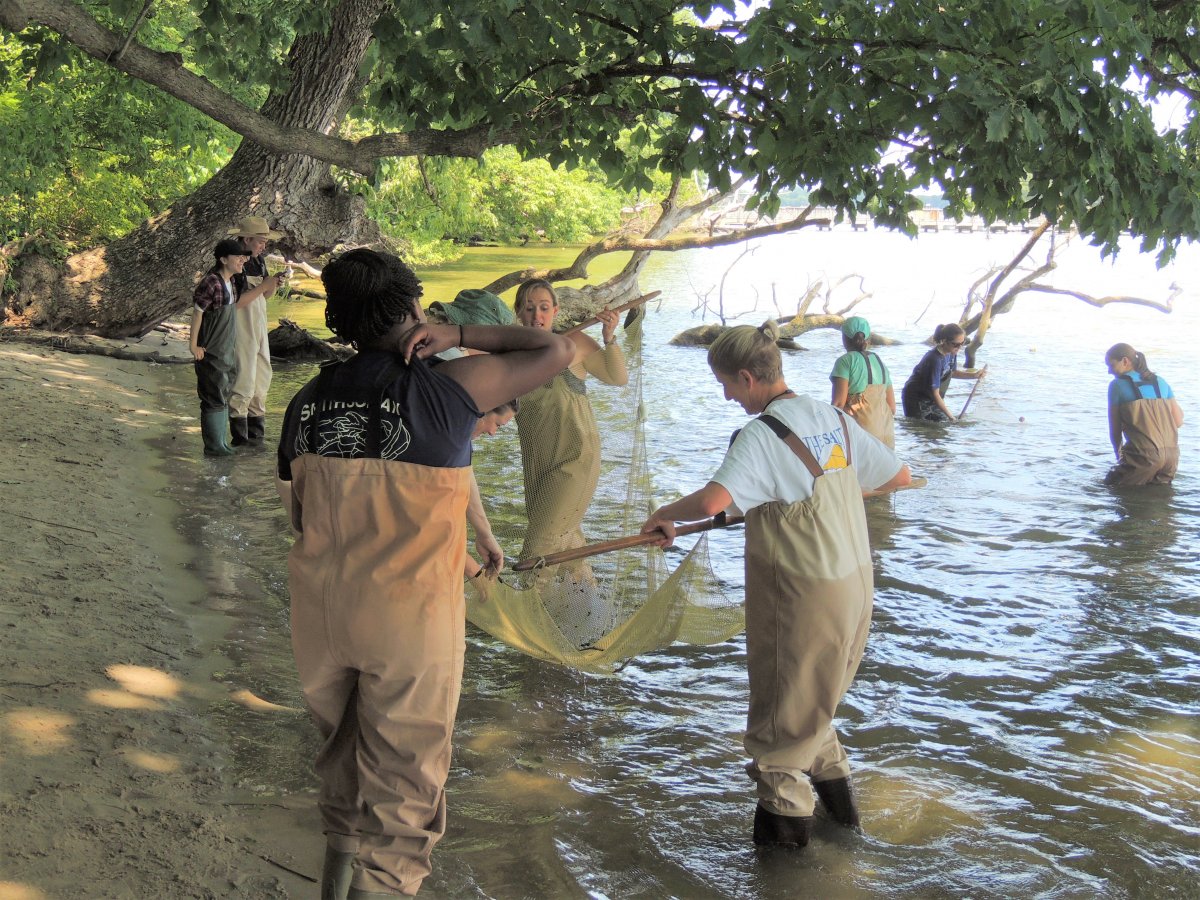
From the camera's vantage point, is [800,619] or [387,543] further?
[800,619]

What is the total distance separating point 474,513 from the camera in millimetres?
3842

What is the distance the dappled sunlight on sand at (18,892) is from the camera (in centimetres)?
292

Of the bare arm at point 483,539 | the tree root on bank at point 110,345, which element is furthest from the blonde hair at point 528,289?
the tree root on bank at point 110,345

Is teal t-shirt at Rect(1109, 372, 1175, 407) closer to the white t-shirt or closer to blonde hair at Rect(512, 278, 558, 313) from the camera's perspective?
blonde hair at Rect(512, 278, 558, 313)

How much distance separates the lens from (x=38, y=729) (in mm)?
3785

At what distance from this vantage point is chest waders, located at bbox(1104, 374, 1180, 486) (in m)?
9.73

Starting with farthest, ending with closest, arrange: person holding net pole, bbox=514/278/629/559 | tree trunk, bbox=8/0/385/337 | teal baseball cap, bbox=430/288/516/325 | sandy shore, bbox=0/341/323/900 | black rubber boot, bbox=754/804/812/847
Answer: tree trunk, bbox=8/0/385/337, person holding net pole, bbox=514/278/629/559, teal baseball cap, bbox=430/288/516/325, black rubber boot, bbox=754/804/812/847, sandy shore, bbox=0/341/323/900

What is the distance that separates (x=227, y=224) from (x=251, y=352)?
3.53 meters

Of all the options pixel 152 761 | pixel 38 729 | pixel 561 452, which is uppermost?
pixel 561 452

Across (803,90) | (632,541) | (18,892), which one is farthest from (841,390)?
(18,892)

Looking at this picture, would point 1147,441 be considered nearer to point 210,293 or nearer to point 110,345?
point 210,293

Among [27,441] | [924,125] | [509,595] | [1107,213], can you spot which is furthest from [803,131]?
[27,441]

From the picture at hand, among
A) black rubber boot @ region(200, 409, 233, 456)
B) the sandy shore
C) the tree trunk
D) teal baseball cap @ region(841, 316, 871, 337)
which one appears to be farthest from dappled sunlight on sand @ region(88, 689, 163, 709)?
the tree trunk

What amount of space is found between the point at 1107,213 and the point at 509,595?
3.55m
